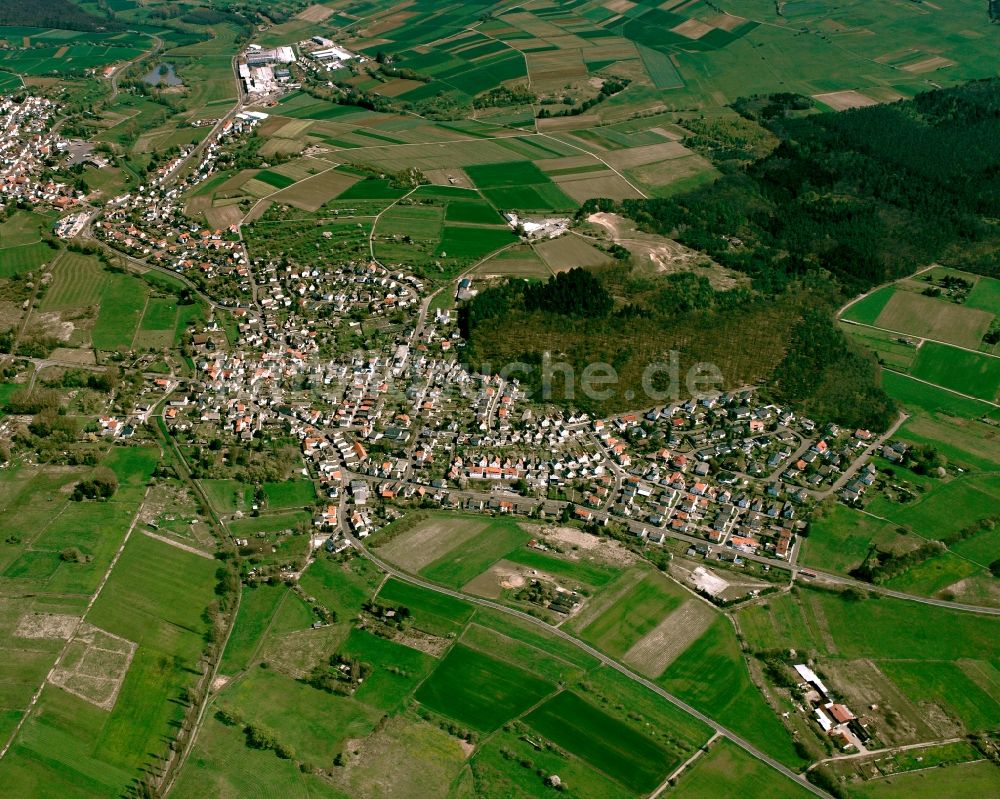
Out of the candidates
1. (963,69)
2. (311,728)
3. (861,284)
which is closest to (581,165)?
(861,284)

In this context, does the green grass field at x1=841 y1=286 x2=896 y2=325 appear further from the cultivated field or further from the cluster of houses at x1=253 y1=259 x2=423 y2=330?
the cluster of houses at x1=253 y1=259 x2=423 y2=330

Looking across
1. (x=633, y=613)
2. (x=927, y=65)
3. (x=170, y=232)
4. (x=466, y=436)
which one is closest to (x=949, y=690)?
(x=633, y=613)

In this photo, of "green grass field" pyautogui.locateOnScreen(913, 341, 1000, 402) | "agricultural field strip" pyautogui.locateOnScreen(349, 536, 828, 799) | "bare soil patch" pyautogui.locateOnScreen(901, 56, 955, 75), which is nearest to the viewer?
"agricultural field strip" pyautogui.locateOnScreen(349, 536, 828, 799)

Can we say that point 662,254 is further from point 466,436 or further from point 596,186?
point 466,436

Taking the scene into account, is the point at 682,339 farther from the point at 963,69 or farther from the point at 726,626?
the point at 963,69

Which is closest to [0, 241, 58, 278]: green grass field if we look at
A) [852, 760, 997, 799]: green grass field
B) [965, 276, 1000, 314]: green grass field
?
[852, 760, 997, 799]: green grass field

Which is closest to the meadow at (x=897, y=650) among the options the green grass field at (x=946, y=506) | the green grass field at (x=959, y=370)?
the green grass field at (x=946, y=506)
